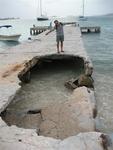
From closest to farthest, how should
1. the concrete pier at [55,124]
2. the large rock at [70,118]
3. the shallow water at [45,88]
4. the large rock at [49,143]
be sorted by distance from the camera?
the large rock at [49,143]
the concrete pier at [55,124]
the large rock at [70,118]
the shallow water at [45,88]

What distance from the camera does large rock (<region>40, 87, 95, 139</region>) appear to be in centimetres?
728

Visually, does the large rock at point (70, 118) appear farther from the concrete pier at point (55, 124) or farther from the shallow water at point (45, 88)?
the shallow water at point (45, 88)

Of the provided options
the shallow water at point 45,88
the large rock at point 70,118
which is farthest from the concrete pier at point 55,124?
the shallow water at point 45,88

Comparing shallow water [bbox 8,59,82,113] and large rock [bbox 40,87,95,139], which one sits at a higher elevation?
large rock [bbox 40,87,95,139]

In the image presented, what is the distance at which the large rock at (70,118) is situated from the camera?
7.28m

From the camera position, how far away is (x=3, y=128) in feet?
21.3

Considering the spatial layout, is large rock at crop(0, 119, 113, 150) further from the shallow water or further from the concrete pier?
the shallow water

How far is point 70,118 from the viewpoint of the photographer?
785 cm

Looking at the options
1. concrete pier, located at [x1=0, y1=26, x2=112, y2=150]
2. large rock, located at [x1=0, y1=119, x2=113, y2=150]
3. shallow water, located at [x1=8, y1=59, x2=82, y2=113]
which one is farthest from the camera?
shallow water, located at [x1=8, y1=59, x2=82, y2=113]

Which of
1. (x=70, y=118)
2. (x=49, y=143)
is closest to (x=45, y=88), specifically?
(x=70, y=118)

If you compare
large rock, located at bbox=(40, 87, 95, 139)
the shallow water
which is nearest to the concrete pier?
large rock, located at bbox=(40, 87, 95, 139)

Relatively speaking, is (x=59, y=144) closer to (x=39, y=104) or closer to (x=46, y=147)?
(x=46, y=147)

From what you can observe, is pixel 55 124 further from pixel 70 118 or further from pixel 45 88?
pixel 45 88

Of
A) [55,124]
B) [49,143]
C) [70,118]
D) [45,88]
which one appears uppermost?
[49,143]
